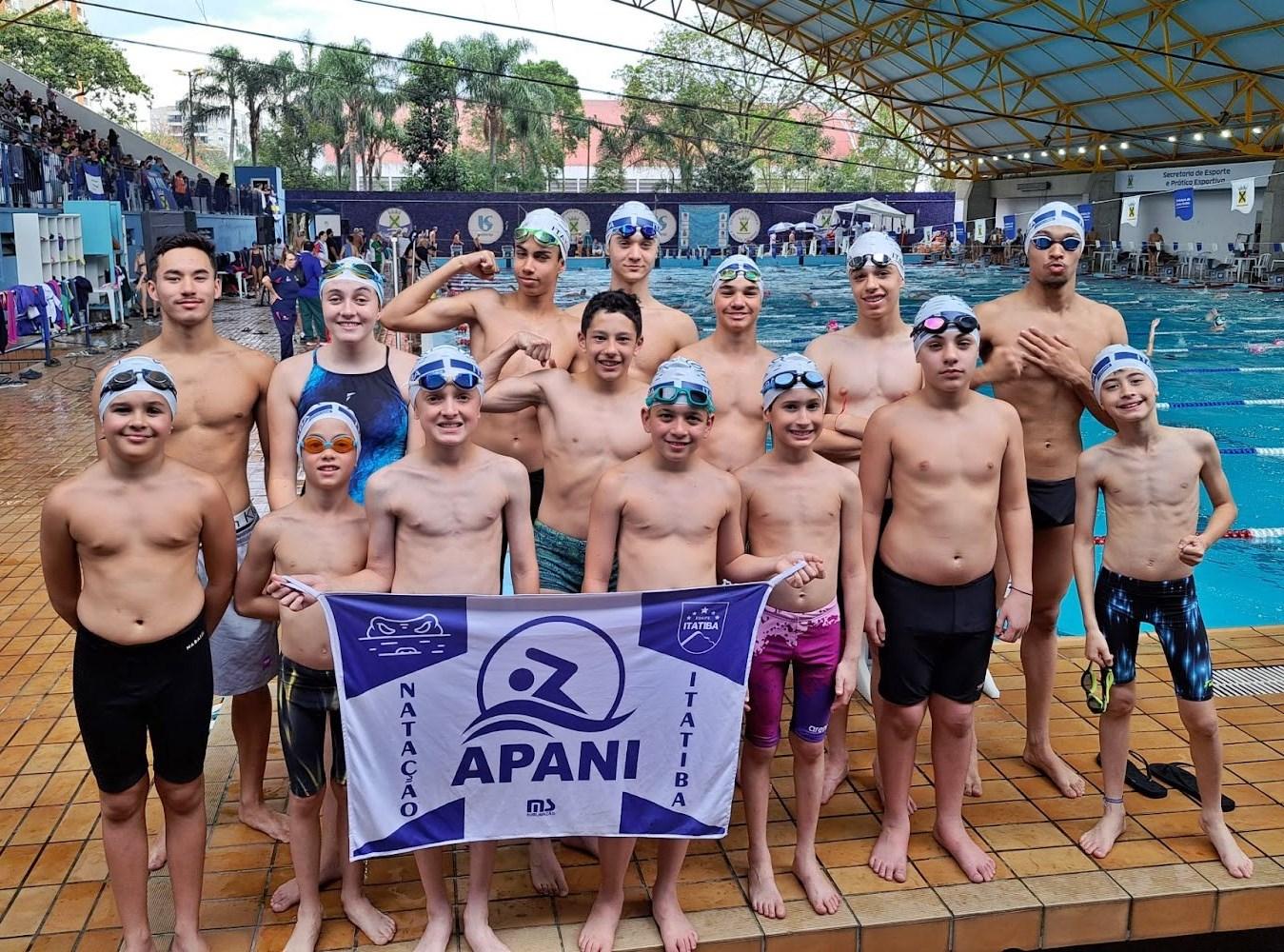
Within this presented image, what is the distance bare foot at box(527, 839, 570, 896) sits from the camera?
3234 millimetres

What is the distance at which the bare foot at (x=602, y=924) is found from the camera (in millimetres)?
2926

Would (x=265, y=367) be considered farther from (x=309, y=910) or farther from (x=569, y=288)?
(x=569, y=288)

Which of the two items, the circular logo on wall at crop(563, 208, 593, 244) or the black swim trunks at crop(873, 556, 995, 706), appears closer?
the black swim trunks at crop(873, 556, 995, 706)

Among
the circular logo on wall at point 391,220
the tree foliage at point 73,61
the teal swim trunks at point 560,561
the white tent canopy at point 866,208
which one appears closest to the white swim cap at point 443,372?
the teal swim trunks at point 560,561

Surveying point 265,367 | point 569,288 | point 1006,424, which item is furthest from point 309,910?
point 569,288

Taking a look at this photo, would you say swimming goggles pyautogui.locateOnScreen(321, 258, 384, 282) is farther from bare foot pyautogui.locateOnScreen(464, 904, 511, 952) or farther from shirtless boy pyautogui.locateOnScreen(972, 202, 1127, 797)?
shirtless boy pyautogui.locateOnScreen(972, 202, 1127, 797)

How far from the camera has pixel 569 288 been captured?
27328 millimetres

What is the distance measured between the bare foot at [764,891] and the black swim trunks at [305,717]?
1.26 meters

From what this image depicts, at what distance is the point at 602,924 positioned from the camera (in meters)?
2.98

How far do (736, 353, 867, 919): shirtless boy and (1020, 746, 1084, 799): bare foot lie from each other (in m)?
1.17

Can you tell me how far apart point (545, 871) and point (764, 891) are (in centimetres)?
68

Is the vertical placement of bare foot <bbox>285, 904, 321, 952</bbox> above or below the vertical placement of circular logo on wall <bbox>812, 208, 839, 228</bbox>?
below

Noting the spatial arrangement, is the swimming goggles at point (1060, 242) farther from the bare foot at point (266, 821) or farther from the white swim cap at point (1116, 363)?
the bare foot at point (266, 821)

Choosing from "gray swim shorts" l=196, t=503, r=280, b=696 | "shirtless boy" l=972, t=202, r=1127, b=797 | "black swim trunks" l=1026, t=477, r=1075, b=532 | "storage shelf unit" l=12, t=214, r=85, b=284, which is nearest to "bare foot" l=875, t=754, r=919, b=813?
"shirtless boy" l=972, t=202, r=1127, b=797
